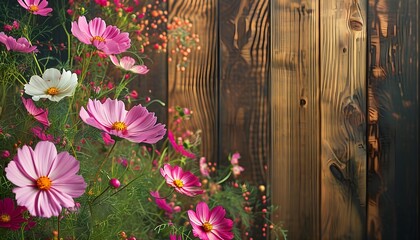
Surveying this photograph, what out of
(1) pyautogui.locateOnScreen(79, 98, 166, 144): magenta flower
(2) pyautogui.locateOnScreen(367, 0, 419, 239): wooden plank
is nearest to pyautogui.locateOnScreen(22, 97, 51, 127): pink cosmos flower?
(1) pyautogui.locateOnScreen(79, 98, 166, 144): magenta flower

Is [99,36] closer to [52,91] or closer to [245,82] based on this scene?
[52,91]

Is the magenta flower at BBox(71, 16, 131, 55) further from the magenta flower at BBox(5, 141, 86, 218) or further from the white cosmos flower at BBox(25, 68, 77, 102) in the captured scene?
the magenta flower at BBox(5, 141, 86, 218)

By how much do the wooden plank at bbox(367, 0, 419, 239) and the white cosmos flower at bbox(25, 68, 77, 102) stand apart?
1.40 m

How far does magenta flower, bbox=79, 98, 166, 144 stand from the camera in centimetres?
75

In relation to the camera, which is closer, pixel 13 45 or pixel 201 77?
pixel 13 45

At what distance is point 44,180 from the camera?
2.21ft

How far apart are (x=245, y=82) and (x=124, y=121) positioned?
3.96 ft

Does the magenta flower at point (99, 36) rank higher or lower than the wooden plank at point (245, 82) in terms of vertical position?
higher

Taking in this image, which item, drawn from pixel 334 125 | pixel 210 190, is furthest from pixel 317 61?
pixel 210 190

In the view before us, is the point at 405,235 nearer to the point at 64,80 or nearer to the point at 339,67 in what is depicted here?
the point at 339,67

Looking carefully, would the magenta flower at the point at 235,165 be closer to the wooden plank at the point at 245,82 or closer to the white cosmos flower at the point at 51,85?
the wooden plank at the point at 245,82

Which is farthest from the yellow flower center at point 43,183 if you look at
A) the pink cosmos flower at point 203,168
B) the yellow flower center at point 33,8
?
the pink cosmos flower at point 203,168

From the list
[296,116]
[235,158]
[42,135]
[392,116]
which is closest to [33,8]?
[42,135]

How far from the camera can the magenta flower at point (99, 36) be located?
2.85 feet
